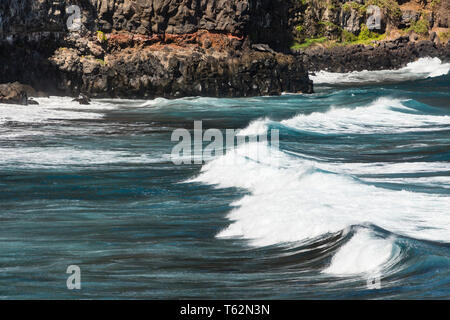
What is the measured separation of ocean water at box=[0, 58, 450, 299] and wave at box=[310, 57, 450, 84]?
126 ft

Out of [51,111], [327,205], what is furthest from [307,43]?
[327,205]

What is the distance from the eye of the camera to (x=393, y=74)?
239 feet

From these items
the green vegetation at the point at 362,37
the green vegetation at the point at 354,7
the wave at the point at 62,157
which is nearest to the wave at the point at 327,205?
the wave at the point at 62,157

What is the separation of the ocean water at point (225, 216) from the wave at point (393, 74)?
3826 centimetres

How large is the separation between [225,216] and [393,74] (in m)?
61.5

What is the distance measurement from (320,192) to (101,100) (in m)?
29.0

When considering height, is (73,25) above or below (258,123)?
above

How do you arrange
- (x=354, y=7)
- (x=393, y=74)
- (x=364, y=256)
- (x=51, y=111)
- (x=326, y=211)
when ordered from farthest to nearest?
(x=354, y=7)
(x=393, y=74)
(x=51, y=111)
(x=326, y=211)
(x=364, y=256)

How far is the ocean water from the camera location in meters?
9.55

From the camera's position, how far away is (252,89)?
46969 millimetres

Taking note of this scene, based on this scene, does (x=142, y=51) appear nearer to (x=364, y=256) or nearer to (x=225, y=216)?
(x=225, y=216)

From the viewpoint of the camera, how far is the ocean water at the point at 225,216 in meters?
9.55

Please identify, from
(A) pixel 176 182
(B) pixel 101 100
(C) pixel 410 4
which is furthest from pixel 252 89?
(C) pixel 410 4

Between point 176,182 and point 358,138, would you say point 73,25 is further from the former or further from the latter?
point 176,182
